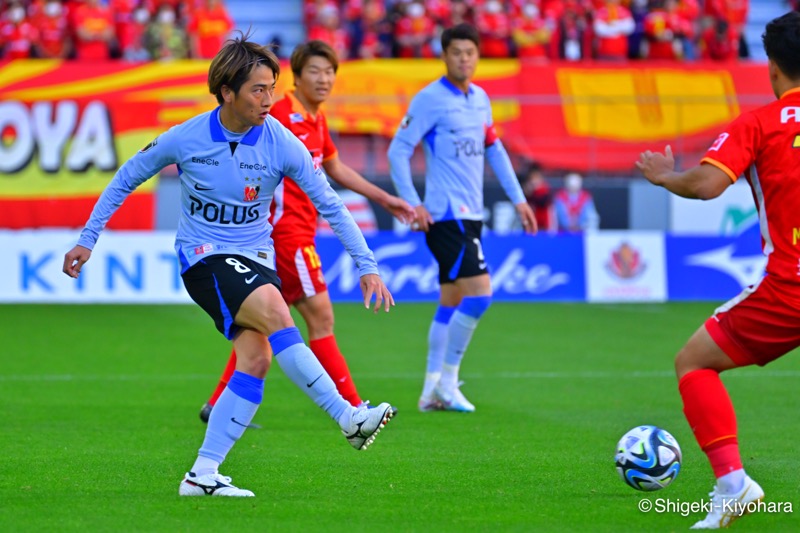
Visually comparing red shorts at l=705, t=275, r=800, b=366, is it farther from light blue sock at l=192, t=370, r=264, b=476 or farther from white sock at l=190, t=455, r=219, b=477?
white sock at l=190, t=455, r=219, b=477

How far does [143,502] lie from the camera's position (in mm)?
6062

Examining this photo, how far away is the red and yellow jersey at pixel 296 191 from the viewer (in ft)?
27.8

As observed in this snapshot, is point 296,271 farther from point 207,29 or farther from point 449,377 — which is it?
point 207,29

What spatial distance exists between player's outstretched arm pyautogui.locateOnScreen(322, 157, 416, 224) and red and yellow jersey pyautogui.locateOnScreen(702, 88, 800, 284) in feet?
10.3

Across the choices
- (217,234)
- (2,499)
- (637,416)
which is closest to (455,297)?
(637,416)

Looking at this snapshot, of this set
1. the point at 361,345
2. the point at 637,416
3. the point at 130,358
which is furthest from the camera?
the point at 361,345

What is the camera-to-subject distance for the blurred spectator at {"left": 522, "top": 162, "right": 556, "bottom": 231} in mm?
22031

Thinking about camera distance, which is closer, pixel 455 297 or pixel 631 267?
pixel 455 297

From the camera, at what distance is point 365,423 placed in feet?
19.9

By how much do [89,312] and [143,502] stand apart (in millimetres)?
11945

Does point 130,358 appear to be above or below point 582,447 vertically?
below

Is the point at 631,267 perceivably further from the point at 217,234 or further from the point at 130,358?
the point at 217,234

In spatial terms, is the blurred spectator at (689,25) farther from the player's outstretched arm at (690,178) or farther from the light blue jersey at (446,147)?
the player's outstretched arm at (690,178)

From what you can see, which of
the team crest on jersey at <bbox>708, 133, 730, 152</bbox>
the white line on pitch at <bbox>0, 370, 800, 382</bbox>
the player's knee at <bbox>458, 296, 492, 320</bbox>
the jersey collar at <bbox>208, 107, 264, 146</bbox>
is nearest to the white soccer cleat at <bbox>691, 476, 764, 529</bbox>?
the team crest on jersey at <bbox>708, 133, 730, 152</bbox>
